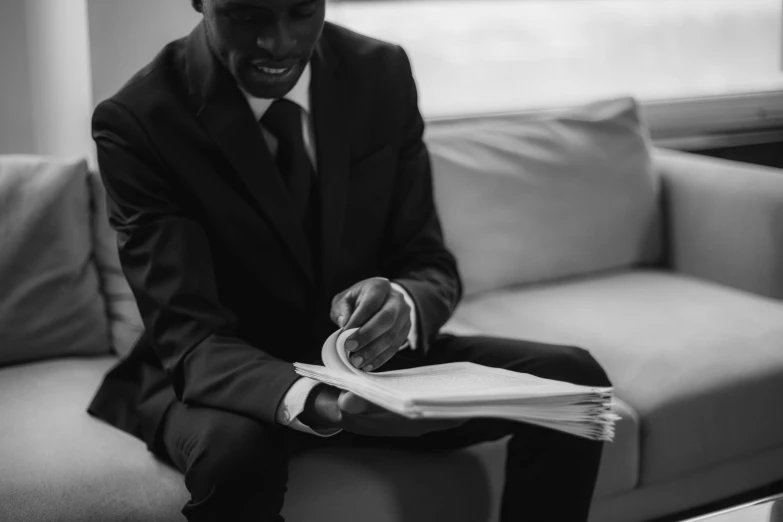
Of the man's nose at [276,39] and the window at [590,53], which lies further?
the window at [590,53]

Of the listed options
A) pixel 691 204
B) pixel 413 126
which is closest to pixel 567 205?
Answer: pixel 691 204

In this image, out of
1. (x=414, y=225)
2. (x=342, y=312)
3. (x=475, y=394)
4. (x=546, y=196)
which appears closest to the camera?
(x=475, y=394)

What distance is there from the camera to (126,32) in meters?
2.01

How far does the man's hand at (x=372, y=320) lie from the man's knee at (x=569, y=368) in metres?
0.26

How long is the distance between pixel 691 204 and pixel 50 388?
1615 millimetres

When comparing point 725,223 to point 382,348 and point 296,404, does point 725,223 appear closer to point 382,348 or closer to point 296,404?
point 382,348

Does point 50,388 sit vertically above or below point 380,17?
below

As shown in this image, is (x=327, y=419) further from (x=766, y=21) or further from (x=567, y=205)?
(x=766, y=21)

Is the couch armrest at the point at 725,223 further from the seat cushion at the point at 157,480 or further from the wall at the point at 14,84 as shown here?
the wall at the point at 14,84

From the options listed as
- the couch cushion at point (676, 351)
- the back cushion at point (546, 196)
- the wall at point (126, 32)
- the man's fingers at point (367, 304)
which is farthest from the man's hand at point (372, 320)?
the wall at point (126, 32)

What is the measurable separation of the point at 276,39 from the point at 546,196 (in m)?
1.10

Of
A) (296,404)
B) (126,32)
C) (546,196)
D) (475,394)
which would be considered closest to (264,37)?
(296,404)

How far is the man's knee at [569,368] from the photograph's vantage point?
1434mm

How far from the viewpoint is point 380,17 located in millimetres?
2668
